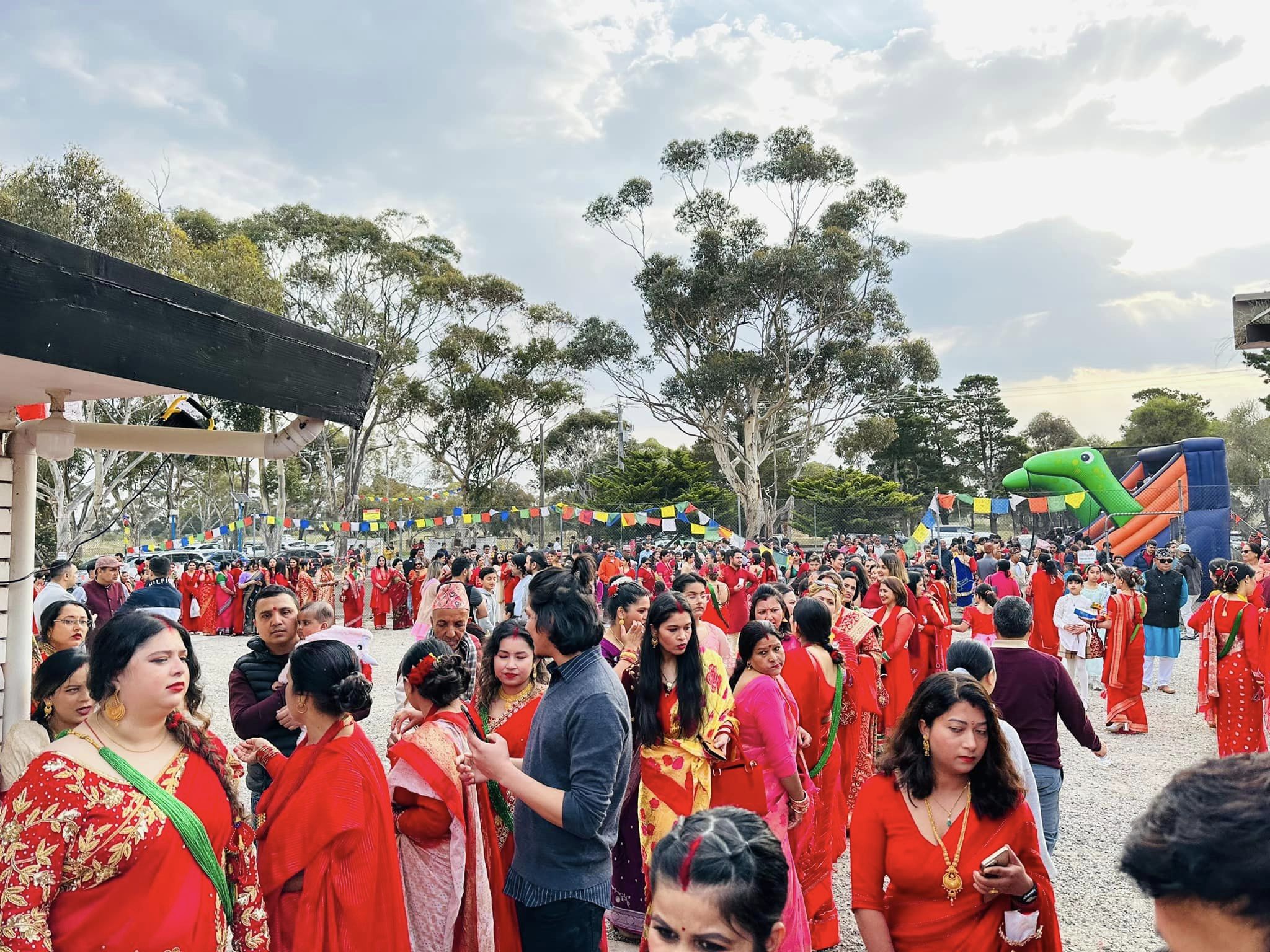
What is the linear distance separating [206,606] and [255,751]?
1670 cm

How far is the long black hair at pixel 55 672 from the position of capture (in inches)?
126

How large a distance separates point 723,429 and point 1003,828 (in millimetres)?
29535

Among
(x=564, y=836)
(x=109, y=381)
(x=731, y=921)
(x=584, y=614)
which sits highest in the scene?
(x=109, y=381)

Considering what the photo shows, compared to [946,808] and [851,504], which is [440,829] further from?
[851,504]

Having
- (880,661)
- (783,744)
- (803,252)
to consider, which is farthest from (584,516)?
(783,744)

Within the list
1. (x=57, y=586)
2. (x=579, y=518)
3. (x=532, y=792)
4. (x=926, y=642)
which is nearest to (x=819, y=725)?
(x=532, y=792)

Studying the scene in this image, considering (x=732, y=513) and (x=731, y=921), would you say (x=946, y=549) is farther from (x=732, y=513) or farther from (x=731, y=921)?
(x=731, y=921)

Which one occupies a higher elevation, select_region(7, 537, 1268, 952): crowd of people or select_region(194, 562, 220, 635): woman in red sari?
select_region(7, 537, 1268, 952): crowd of people

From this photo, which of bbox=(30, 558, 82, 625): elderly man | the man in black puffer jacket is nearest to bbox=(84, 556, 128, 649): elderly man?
bbox=(30, 558, 82, 625): elderly man

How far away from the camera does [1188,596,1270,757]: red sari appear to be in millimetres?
6555

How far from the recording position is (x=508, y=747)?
303 centimetres

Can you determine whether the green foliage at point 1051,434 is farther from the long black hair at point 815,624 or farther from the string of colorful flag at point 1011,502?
the long black hair at point 815,624

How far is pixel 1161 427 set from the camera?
152 feet

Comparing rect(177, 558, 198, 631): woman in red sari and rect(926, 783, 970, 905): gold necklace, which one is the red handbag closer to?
rect(926, 783, 970, 905): gold necklace
